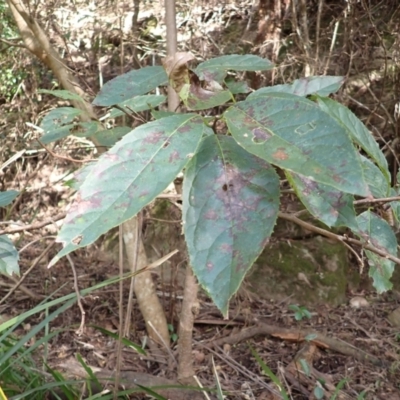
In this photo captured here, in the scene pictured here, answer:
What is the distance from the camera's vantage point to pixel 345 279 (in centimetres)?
264

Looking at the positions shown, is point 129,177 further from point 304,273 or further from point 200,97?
point 304,273

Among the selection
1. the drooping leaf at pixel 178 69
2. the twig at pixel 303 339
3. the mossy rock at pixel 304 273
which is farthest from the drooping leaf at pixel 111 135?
the mossy rock at pixel 304 273

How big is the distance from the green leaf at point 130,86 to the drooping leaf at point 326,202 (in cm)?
26

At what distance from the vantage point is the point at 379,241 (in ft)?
2.40

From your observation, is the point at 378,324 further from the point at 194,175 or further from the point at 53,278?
the point at 194,175

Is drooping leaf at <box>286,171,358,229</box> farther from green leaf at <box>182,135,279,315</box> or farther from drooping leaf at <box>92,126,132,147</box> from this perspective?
drooping leaf at <box>92,126,132,147</box>

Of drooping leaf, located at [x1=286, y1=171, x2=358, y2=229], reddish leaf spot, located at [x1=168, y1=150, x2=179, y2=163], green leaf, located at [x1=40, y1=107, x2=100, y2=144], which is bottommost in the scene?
green leaf, located at [x1=40, y1=107, x2=100, y2=144]

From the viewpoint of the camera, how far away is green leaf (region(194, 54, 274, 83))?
64 cm

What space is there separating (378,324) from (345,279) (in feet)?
1.19

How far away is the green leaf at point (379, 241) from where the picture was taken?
2.39 ft

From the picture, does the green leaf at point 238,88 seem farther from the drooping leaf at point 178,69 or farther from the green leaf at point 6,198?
the green leaf at point 6,198

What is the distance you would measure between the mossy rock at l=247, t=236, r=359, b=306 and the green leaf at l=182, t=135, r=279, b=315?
213cm

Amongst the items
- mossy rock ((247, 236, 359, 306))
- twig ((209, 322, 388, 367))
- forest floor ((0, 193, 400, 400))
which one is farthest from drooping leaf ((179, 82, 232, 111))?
mossy rock ((247, 236, 359, 306))

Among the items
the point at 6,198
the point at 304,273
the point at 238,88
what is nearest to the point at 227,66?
the point at 238,88
